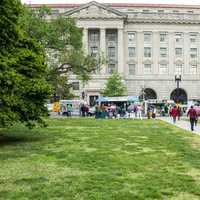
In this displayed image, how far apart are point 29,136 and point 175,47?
285 feet

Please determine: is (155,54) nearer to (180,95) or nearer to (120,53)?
(120,53)

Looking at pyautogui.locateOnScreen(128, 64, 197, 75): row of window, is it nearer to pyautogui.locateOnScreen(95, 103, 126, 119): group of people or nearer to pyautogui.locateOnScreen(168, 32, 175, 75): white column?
pyautogui.locateOnScreen(168, 32, 175, 75): white column

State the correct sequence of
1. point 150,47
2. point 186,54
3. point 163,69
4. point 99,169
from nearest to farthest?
point 99,169 < point 163,69 < point 150,47 < point 186,54

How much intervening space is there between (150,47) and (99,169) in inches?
3796

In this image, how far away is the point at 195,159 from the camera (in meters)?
18.6

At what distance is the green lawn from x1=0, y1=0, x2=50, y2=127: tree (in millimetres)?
1269

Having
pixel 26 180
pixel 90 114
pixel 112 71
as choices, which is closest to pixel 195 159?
pixel 26 180

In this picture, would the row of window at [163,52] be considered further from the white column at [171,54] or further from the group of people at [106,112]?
the group of people at [106,112]

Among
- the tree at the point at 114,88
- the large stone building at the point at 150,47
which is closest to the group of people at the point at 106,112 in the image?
the tree at the point at 114,88

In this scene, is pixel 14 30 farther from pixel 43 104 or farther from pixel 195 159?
pixel 195 159

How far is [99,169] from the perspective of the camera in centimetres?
1595

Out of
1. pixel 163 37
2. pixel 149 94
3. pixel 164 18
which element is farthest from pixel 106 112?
pixel 163 37

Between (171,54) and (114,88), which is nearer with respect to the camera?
(114,88)

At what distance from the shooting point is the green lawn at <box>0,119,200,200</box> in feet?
41.0
